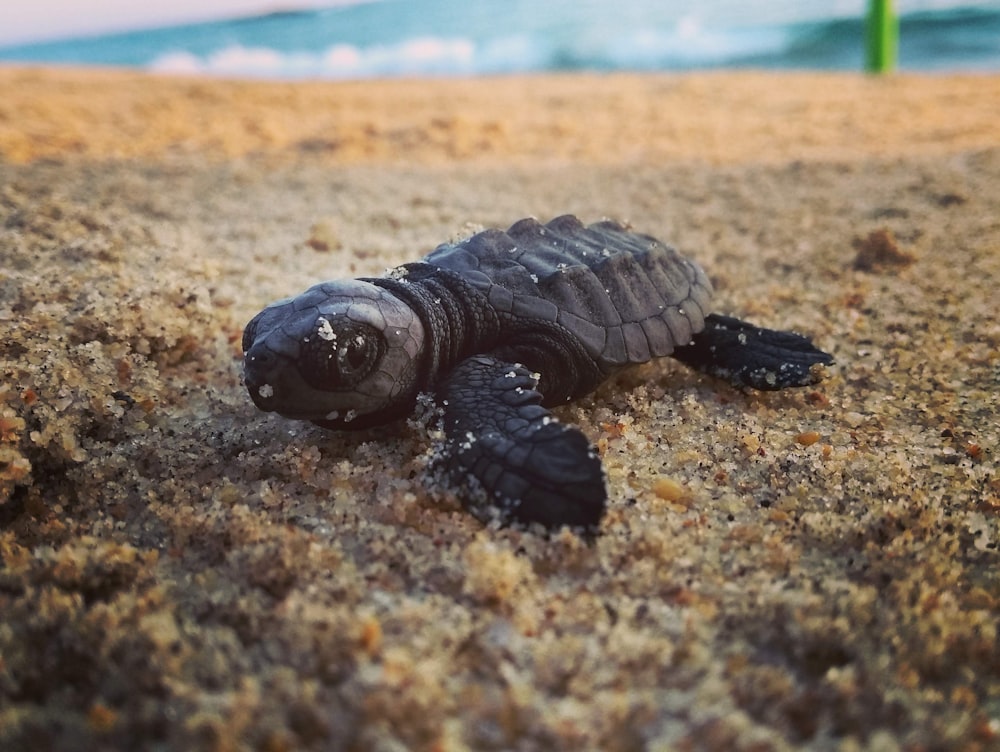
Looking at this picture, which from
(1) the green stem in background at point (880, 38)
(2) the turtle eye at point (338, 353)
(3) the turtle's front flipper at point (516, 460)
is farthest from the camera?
(1) the green stem in background at point (880, 38)

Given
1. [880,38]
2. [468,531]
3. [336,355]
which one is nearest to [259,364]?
[336,355]

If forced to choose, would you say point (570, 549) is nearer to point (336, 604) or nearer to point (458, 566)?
point (458, 566)

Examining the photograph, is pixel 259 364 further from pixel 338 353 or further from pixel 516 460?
pixel 516 460

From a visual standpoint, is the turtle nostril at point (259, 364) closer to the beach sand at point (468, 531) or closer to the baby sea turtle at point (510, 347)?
the baby sea turtle at point (510, 347)

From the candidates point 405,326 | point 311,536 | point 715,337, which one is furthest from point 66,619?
point 715,337

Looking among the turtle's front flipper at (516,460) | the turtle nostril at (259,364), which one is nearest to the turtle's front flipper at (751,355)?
the turtle's front flipper at (516,460)
